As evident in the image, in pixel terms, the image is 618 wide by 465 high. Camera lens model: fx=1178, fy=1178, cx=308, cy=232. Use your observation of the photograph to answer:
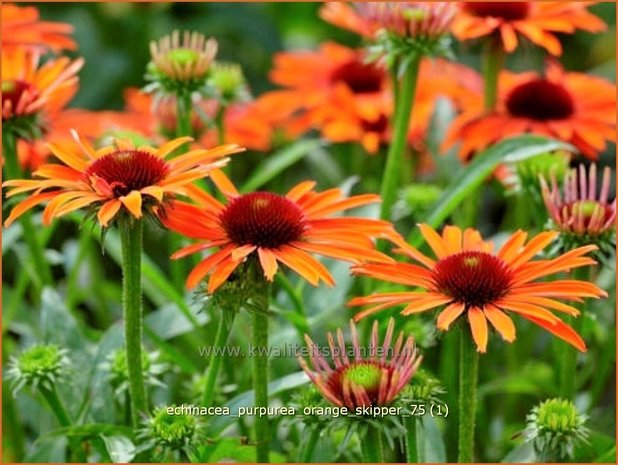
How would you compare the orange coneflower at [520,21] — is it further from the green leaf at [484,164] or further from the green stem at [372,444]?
the green stem at [372,444]

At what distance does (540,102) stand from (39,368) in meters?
0.63

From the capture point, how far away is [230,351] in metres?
1.07

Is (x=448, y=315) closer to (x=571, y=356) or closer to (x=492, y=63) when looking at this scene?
(x=571, y=356)

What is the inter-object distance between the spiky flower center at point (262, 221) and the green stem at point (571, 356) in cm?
25

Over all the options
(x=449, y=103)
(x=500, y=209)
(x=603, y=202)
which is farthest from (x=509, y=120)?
(x=500, y=209)

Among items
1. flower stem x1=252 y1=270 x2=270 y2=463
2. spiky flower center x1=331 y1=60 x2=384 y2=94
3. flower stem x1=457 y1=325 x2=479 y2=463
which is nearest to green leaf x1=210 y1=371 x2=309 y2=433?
flower stem x1=252 y1=270 x2=270 y2=463

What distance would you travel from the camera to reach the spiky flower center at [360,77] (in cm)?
153

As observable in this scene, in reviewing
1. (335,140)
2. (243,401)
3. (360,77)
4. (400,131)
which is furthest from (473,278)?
(360,77)

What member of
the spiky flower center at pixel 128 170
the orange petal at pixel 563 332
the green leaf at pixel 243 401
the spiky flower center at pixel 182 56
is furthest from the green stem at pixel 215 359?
the spiky flower center at pixel 182 56

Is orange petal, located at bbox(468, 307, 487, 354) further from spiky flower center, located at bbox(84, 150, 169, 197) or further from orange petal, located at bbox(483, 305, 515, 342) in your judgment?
spiky flower center, located at bbox(84, 150, 169, 197)

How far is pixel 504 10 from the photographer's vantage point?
126 centimetres

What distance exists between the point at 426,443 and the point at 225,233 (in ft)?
0.80

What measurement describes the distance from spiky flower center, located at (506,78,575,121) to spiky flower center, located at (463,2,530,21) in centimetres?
9

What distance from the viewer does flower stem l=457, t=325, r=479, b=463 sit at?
2.76 ft
